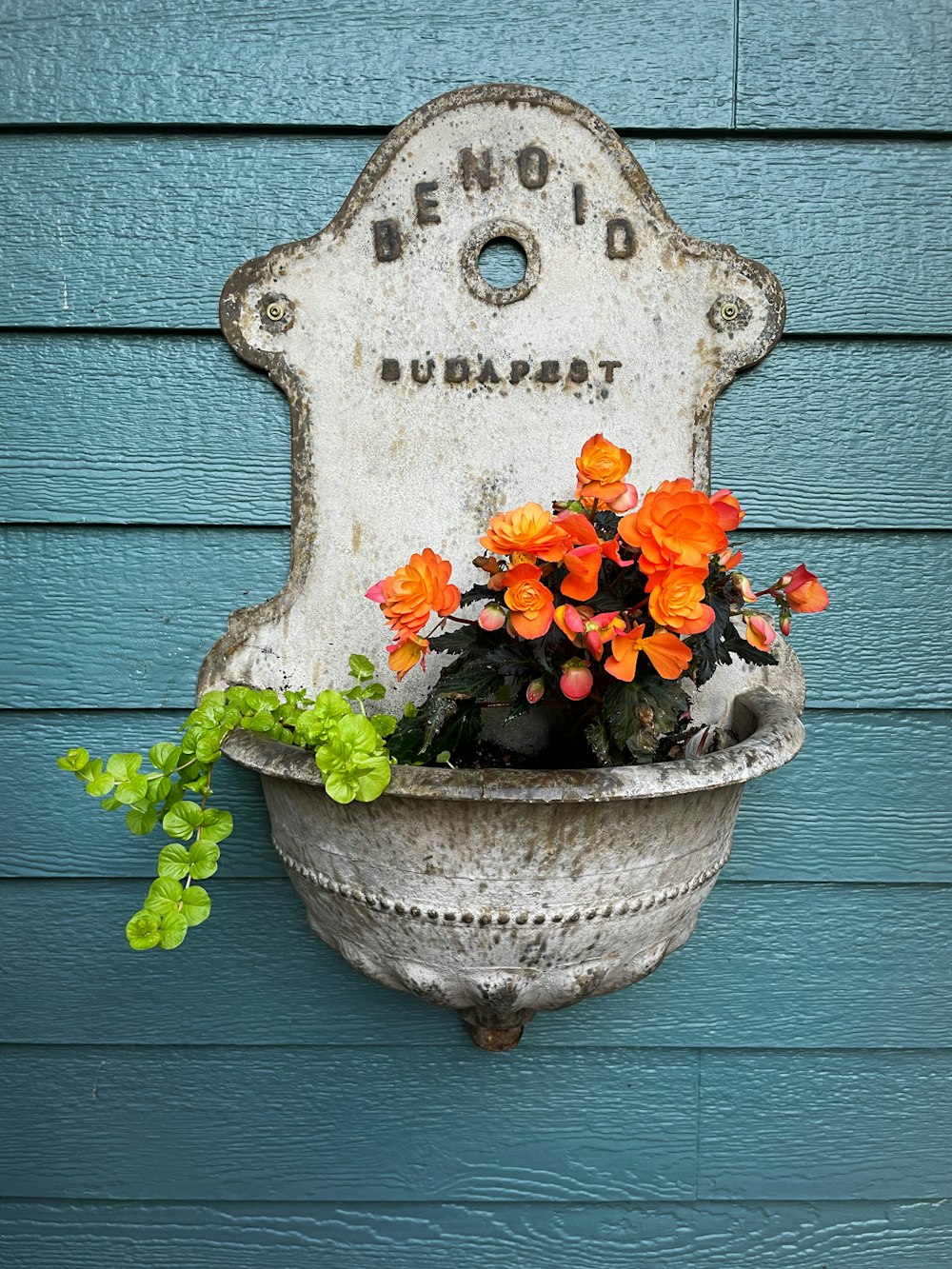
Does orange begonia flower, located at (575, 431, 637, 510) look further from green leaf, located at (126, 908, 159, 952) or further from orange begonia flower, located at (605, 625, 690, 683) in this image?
green leaf, located at (126, 908, 159, 952)

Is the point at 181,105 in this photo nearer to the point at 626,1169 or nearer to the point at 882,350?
the point at 882,350

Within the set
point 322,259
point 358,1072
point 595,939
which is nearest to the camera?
point 595,939

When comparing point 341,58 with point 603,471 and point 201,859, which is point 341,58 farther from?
point 201,859

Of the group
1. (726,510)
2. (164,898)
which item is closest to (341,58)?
(726,510)

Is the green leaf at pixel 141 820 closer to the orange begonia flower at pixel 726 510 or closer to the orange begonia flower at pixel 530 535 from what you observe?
the orange begonia flower at pixel 530 535

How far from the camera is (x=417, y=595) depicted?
769mm

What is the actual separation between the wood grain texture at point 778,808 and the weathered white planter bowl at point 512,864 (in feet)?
0.66

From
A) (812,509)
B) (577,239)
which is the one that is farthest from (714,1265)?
(577,239)

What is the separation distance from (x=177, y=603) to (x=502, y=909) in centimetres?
50

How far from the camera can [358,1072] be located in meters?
1.13

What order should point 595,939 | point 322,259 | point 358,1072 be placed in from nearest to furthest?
point 595,939, point 322,259, point 358,1072

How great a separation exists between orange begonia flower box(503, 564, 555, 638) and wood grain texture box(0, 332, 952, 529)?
39 cm

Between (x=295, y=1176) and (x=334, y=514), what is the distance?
0.76 m

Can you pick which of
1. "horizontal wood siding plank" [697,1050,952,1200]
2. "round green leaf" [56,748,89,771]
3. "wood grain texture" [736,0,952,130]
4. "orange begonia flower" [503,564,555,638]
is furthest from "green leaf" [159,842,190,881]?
"wood grain texture" [736,0,952,130]
